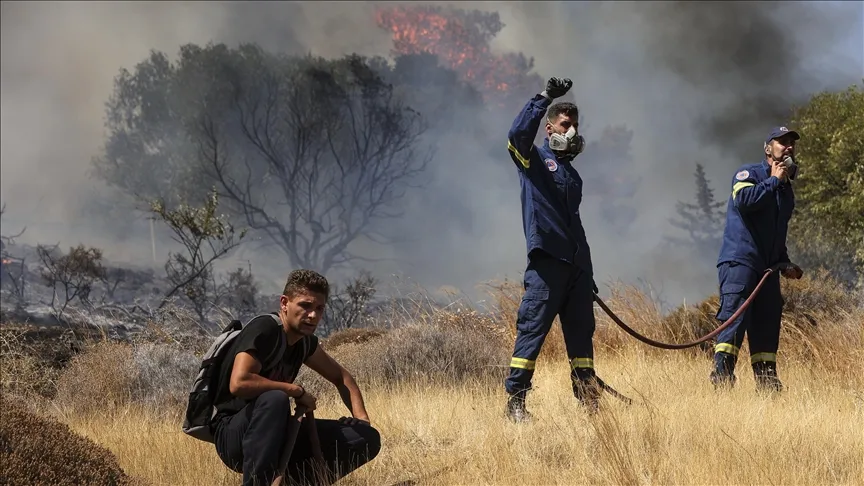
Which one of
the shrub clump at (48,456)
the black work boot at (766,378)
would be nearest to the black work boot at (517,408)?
the black work boot at (766,378)

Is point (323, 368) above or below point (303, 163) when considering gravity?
below

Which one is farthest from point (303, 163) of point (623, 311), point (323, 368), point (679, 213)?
point (323, 368)

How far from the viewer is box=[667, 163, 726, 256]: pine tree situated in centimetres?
3078

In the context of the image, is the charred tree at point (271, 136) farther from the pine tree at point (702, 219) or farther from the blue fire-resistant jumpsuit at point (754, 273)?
the blue fire-resistant jumpsuit at point (754, 273)

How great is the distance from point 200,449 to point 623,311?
4.91m

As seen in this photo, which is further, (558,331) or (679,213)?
(679,213)

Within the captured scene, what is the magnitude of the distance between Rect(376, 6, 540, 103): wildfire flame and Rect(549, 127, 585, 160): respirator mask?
2814 centimetres

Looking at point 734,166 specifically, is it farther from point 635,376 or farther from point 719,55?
point 635,376

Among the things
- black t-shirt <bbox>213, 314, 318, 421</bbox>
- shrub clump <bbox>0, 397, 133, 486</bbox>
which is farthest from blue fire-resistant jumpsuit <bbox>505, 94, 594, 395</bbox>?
shrub clump <bbox>0, 397, 133, 486</bbox>

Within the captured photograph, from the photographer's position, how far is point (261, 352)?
11.8 ft

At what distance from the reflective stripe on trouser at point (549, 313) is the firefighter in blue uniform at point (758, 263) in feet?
3.50

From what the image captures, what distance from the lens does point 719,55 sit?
32781 mm

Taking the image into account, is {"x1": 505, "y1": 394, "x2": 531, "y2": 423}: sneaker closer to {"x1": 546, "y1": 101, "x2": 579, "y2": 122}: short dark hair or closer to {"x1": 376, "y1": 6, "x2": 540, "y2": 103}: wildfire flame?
{"x1": 546, "y1": 101, "x2": 579, "y2": 122}: short dark hair

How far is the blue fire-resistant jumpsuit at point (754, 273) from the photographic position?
5.48 meters
